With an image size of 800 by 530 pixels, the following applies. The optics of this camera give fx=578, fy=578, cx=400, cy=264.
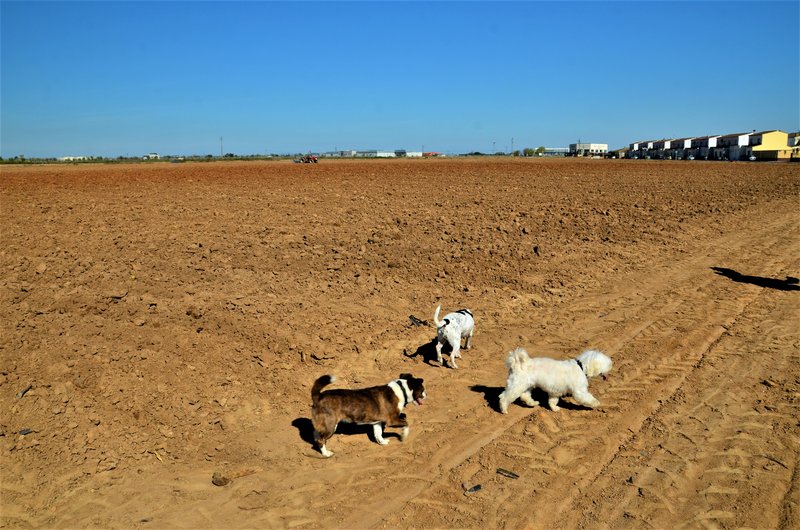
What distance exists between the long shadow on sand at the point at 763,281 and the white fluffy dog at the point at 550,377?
8686 millimetres

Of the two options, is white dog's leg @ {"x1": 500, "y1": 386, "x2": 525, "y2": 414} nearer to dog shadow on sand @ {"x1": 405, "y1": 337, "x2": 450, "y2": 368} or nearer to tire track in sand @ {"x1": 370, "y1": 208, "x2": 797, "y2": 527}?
tire track in sand @ {"x1": 370, "y1": 208, "x2": 797, "y2": 527}

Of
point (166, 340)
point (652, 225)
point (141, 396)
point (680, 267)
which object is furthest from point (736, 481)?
point (652, 225)

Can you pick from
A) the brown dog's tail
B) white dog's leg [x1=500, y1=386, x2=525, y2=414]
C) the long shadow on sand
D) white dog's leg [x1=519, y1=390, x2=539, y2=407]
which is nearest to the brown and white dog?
the brown dog's tail

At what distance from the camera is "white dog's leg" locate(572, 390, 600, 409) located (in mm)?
7398

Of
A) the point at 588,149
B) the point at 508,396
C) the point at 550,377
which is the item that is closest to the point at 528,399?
the point at 508,396

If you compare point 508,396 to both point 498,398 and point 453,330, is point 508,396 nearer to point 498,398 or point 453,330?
point 498,398

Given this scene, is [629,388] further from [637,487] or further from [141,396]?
[141,396]

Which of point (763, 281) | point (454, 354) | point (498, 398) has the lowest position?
point (498, 398)

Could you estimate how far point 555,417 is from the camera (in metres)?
7.42

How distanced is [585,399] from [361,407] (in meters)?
2.94

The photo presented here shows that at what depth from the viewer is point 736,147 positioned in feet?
359

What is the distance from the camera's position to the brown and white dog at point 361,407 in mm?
6492

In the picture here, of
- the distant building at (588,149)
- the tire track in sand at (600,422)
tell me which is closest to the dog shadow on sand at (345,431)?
the tire track in sand at (600,422)

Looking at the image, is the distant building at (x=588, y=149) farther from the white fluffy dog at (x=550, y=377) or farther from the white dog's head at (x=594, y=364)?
the white fluffy dog at (x=550, y=377)
